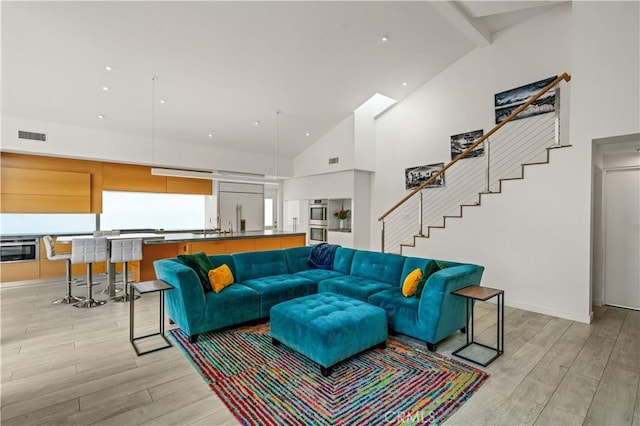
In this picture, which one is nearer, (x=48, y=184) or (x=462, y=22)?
(x=462, y=22)

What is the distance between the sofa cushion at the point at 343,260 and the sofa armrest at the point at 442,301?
165 centimetres

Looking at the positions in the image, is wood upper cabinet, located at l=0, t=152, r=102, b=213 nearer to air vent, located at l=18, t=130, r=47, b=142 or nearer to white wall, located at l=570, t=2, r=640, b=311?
air vent, located at l=18, t=130, r=47, b=142

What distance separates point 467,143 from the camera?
229 inches

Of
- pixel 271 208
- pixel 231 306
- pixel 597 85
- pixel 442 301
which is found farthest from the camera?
pixel 271 208

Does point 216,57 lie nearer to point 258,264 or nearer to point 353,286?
point 258,264

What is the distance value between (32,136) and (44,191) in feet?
3.35

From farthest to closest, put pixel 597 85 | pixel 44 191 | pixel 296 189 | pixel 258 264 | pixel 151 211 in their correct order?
pixel 296 189
pixel 151 211
pixel 44 191
pixel 258 264
pixel 597 85

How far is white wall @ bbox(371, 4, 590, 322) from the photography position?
401 cm

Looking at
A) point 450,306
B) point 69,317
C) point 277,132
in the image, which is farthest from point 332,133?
point 69,317

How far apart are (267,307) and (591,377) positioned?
10.4 ft

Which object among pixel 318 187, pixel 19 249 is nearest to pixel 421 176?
pixel 318 187

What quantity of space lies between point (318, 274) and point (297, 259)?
530 millimetres

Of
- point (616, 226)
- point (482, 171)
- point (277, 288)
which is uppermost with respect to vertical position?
point (482, 171)

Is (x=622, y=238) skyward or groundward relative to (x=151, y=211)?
groundward
